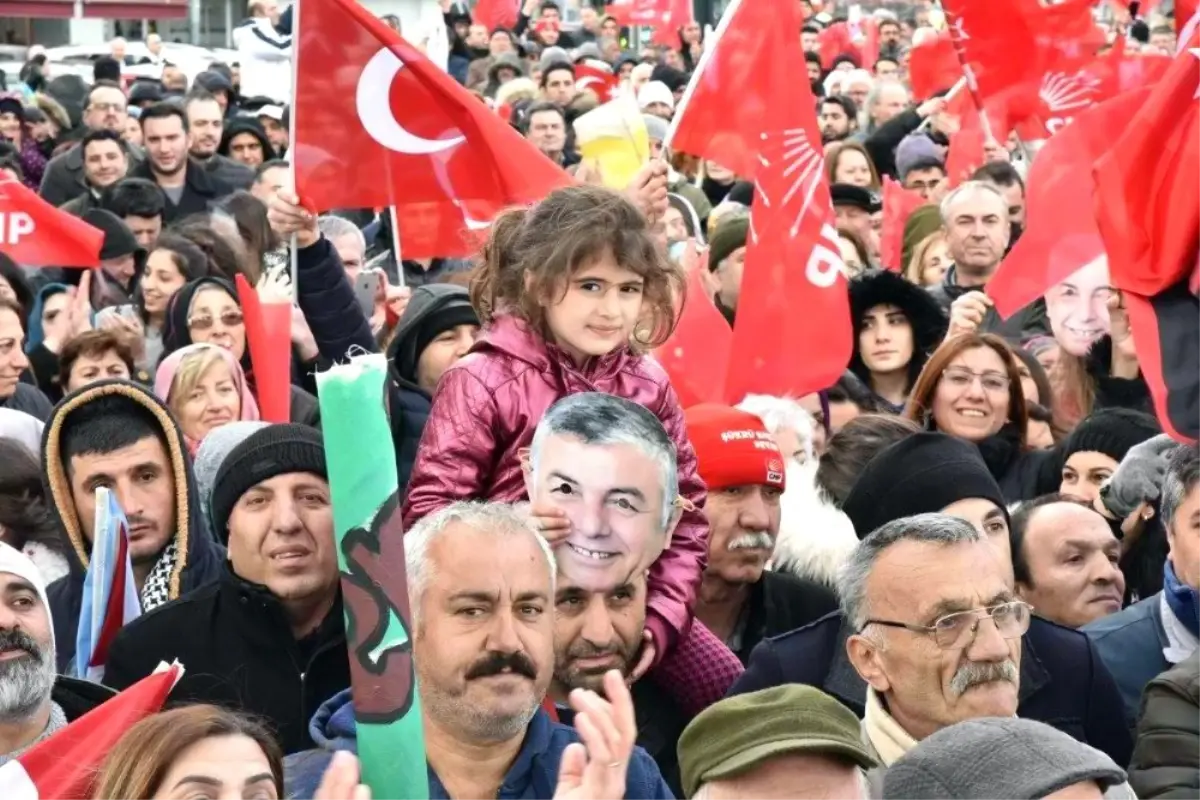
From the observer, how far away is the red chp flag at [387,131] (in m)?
6.34

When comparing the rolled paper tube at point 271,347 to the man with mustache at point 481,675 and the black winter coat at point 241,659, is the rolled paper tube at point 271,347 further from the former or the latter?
the man with mustache at point 481,675

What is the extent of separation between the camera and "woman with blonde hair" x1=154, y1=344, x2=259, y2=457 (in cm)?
663

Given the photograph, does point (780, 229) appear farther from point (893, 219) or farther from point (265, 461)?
point (893, 219)

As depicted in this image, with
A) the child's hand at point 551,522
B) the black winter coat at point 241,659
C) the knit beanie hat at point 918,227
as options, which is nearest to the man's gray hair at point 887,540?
the child's hand at point 551,522

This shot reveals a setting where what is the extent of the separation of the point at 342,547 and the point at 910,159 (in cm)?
926

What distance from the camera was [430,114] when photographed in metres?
6.46

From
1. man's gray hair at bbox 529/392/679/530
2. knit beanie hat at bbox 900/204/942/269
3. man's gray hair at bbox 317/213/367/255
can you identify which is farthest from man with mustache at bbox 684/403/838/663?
knit beanie hat at bbox 900/204/942/269

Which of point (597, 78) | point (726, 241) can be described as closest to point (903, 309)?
point (726, 241)

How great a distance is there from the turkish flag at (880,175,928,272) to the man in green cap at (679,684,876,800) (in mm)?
7439

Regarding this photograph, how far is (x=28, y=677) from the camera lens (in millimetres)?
4332

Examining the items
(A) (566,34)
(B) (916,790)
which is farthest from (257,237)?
(A) (566,34)

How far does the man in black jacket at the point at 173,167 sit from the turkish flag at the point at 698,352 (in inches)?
188

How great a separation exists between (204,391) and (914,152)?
244 inches

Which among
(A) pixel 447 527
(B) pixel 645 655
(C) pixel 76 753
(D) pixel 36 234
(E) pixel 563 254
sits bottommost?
(D) pixel 36 234
